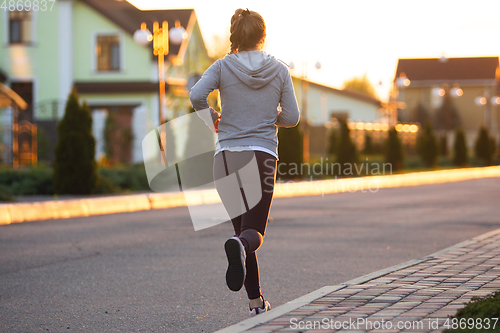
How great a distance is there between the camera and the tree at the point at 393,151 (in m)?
34.2

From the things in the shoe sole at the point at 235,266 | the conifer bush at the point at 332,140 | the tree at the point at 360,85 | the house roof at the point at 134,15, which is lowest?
the shoe sole at the point at 235,266

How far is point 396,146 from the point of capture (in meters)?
34.4

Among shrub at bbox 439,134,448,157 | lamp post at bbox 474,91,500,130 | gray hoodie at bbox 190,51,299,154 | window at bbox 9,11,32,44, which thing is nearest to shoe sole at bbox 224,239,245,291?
gray hoodie at bbox 190,51,299,154

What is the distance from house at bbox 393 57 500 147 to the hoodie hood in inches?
2660

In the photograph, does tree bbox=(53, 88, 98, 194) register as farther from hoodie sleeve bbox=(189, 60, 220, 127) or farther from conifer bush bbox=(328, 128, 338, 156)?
conifer bush bbox=(328, 128, 338, 156)

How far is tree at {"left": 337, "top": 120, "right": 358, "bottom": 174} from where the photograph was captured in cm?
2928

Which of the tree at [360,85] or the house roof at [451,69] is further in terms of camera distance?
the tree at [360,85]

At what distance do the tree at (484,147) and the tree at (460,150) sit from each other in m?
3.61

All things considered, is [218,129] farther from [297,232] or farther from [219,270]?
[297,232]

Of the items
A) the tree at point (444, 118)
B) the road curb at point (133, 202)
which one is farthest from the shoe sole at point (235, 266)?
the tree at point (444, 118)

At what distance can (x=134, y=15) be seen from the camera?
36406mm

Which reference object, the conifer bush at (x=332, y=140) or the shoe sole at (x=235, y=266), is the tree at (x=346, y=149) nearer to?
the conifer bush at (x=332, y=140)

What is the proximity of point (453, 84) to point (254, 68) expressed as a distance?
232 ft

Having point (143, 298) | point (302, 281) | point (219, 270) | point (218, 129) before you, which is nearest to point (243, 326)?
point (218, 129)
